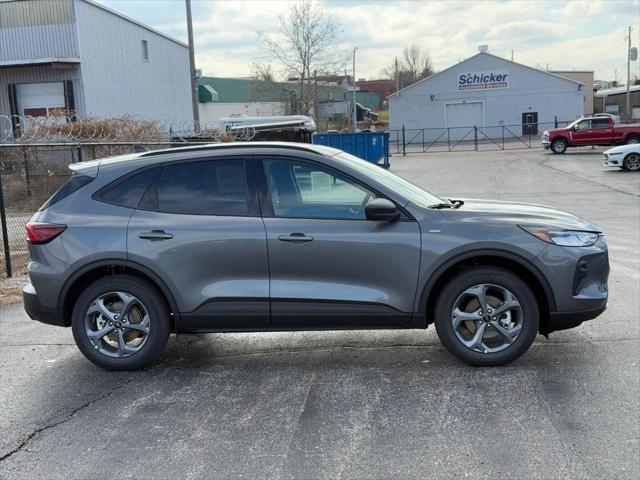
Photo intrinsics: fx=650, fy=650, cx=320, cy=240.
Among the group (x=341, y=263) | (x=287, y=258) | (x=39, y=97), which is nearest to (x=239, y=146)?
(x=287, y=258)

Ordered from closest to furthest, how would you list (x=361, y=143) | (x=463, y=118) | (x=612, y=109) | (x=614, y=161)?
1. (x=614, y=161)
2. (x=361, y=143)
3. (x=463, y=118)
4. (x=612, y=109)

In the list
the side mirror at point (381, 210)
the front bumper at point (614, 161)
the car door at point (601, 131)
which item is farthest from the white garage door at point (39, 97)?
the car door at point (601, 131)

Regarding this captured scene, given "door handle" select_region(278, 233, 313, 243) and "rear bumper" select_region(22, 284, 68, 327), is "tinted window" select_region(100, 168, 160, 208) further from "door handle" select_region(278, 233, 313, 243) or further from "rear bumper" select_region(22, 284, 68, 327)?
"door handle" select_region(278, 233, 313, 243)

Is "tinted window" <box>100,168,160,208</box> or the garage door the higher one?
the garage door

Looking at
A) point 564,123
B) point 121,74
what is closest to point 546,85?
point 564,123

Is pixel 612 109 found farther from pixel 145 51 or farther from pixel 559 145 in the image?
pixel 145 51

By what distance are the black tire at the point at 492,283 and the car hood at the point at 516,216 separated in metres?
0.38

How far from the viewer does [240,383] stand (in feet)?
16.0

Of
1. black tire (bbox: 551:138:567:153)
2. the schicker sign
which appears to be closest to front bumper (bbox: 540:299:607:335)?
black tire (bbox: 551:138:567:153)

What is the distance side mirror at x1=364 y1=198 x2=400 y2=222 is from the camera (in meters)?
4.73

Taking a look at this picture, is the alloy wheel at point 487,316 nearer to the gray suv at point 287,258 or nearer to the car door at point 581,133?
the gray suv at point 287,258

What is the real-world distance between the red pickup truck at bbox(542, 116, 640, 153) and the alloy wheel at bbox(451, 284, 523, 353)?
34.0 m

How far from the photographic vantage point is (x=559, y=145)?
36688mm

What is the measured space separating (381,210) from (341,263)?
0.50 meters
